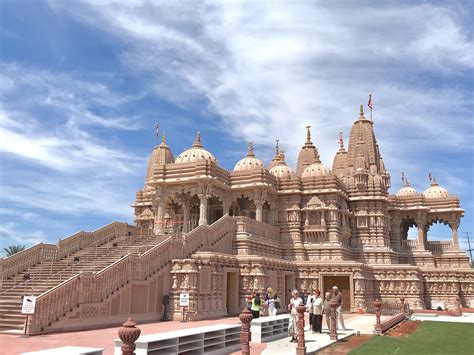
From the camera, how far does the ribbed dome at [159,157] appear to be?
171ft

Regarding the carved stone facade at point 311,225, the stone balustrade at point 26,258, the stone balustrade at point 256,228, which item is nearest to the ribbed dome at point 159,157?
the carved stone facade at point 311,225

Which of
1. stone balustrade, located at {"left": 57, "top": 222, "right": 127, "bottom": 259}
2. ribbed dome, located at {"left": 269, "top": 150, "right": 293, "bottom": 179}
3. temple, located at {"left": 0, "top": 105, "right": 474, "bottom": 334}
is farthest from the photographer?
ribbed dome, located at {"left": 269, "top": 150, "right": 293, "bottom": 179}

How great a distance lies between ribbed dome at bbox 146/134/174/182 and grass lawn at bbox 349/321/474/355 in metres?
36.5

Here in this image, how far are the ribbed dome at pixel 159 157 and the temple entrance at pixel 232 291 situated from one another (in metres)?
26.0

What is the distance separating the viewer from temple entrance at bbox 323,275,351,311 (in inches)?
1339

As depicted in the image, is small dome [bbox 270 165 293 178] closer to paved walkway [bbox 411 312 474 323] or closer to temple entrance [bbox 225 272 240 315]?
temple entrance [bbox 225 272 240 315]

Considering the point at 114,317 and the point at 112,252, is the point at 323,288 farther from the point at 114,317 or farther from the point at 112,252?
the point at 114,317

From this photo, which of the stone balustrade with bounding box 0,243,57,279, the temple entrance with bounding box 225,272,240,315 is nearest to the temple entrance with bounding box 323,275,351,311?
the temple entrance with bounding box 225,272,240,315

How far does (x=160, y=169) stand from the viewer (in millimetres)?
34312

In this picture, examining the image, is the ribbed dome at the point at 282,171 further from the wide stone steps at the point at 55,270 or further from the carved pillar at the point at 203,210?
the wide stone steps at the point at 55,270

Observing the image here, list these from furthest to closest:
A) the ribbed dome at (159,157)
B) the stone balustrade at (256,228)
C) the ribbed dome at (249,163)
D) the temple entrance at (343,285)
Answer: the ribbed dome at (159,157), the ribbed dome at (249,163), the temple entrance at (343,285), the stone balustrade at (256,228)

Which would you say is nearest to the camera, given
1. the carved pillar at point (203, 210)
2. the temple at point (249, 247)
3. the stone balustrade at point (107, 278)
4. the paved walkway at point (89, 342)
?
the paved walkway at point (89, 342)

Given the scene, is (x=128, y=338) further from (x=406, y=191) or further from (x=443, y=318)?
(x=406, y=191)

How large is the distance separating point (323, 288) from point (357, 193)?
38.9 feet
